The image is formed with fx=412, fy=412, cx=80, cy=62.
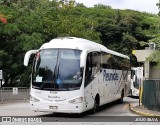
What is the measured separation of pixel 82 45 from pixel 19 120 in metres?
4.70

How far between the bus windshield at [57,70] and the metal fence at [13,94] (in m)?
15.9

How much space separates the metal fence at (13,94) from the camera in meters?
34.4

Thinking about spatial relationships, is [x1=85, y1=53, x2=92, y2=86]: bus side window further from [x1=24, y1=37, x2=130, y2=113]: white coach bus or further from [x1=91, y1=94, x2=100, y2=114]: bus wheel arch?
[x1=91, y1=94, x2=100, y2=114]: bus wheel arch

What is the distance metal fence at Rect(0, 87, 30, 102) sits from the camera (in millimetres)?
34438

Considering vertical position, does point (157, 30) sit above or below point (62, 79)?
above

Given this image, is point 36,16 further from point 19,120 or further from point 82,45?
point 19,120

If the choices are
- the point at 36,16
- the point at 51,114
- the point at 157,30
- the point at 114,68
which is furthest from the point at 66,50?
the point at 36,16

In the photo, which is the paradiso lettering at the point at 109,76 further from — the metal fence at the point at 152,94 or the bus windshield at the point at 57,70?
the bus windshield at the point at 57,70

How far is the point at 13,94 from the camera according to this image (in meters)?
35.1

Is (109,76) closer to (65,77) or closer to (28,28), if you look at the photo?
(65,77)

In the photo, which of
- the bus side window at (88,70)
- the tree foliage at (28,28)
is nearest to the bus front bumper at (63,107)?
the bus side window at (88,70)

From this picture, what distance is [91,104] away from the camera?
20.0 m

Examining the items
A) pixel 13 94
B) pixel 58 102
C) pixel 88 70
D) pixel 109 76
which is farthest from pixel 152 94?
pixel 13 94

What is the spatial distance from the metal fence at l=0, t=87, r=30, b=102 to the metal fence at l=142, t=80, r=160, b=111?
47.5ft
